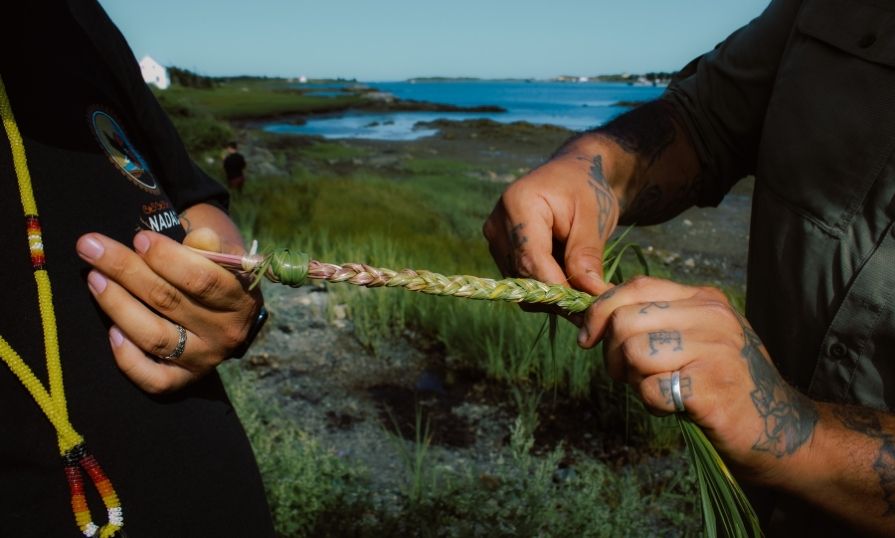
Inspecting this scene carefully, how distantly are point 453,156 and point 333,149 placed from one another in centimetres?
635

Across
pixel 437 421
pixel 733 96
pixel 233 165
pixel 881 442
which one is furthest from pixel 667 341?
pixel 233 165

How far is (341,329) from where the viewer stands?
5152 mm

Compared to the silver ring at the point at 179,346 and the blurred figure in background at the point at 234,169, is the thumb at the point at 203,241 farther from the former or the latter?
the blurred figure in background at the point at 234,169

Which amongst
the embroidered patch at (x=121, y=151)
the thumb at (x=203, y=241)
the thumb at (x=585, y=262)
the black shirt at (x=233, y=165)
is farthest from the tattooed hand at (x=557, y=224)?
the black shirt at (x=233, y=165)

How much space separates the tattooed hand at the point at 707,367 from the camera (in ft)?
3.41

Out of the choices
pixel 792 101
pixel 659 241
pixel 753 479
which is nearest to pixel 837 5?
pixel 792 101

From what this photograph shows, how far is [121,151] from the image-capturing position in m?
1.22

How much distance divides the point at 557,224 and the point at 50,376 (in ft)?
3.82

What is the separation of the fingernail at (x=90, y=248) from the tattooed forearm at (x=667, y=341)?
0.97m

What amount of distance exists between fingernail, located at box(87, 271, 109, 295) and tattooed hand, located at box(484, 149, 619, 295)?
0.93m

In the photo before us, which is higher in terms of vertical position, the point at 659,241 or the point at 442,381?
the point at 442,381

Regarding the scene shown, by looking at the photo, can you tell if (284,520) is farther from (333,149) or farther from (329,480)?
(333,149)

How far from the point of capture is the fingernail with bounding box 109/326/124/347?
1.07 metres

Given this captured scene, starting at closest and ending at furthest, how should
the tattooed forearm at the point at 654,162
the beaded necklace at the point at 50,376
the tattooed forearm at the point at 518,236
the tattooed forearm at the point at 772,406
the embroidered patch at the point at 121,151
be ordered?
the beaded necklace at the point at 50,376 → the tattooed forearm at the point at 772,406 → the embroidered patch at the point at 121,151 → the tattooed forearm at the point at 518,236 → the tattooed forearm at the point at 654,162
